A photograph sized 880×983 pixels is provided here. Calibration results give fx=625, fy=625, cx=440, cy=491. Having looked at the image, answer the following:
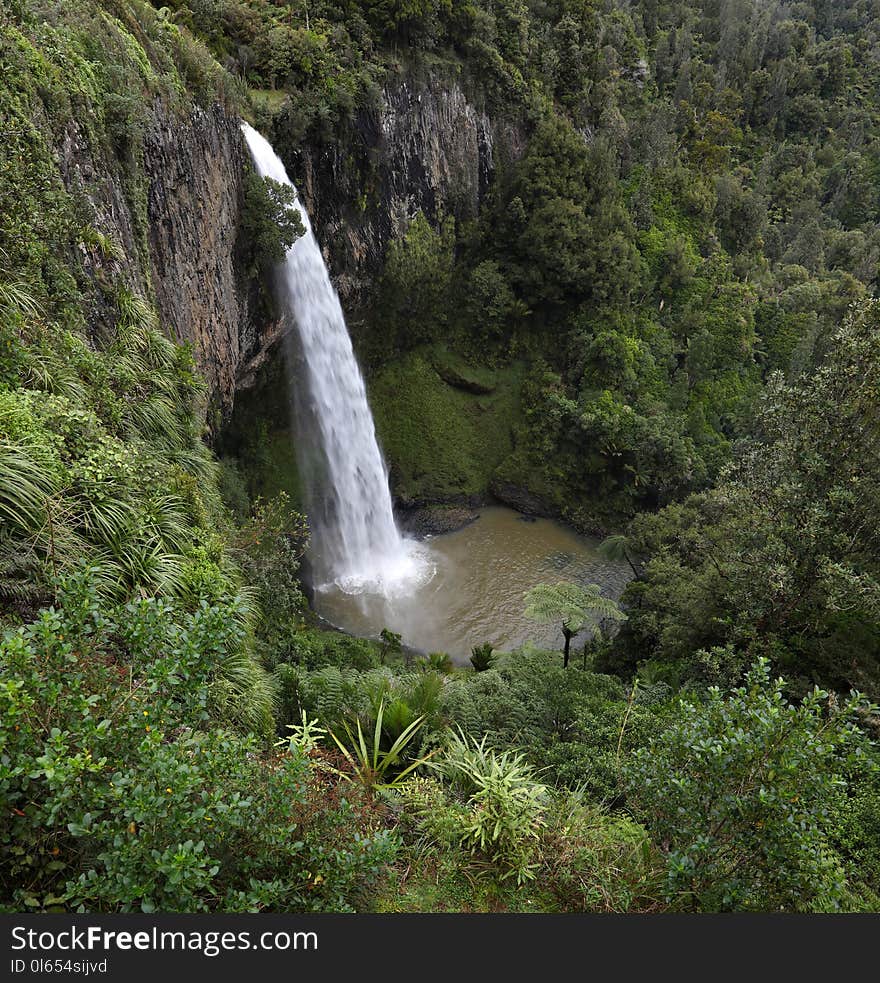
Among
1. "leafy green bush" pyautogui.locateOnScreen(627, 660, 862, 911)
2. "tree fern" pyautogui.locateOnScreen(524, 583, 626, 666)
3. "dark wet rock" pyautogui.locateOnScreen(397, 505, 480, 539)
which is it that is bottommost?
"dark wet rock" pyautogui.locateOnScreen(397, 505, 480, 539)

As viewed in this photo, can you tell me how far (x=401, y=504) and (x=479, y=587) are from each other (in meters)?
4.57

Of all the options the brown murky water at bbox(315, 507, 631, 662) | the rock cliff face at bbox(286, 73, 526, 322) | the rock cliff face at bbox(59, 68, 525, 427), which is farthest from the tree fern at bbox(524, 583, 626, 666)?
the rock cliff face at bbox(286, 73, 526, 322)

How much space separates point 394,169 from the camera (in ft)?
65.4

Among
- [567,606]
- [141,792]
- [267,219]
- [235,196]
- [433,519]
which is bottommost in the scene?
[433,519]

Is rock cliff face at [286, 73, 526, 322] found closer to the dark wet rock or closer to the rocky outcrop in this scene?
the rocky outcrop

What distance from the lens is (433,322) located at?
23.7m

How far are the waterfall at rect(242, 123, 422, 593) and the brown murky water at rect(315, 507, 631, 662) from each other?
0.75 metres

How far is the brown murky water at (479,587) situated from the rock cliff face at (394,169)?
8.64 meters

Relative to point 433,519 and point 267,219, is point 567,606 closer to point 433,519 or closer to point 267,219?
point 433,519

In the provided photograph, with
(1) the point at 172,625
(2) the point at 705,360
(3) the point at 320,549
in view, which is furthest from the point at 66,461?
(2) the point at 705,360

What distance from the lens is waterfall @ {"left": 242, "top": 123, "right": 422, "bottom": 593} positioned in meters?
17.3

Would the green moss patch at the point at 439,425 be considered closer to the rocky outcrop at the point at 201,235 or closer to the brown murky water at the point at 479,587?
the brown murky water at the point at 479,587

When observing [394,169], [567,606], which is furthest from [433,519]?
[394,169]

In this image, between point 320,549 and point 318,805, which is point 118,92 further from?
point 320,549
